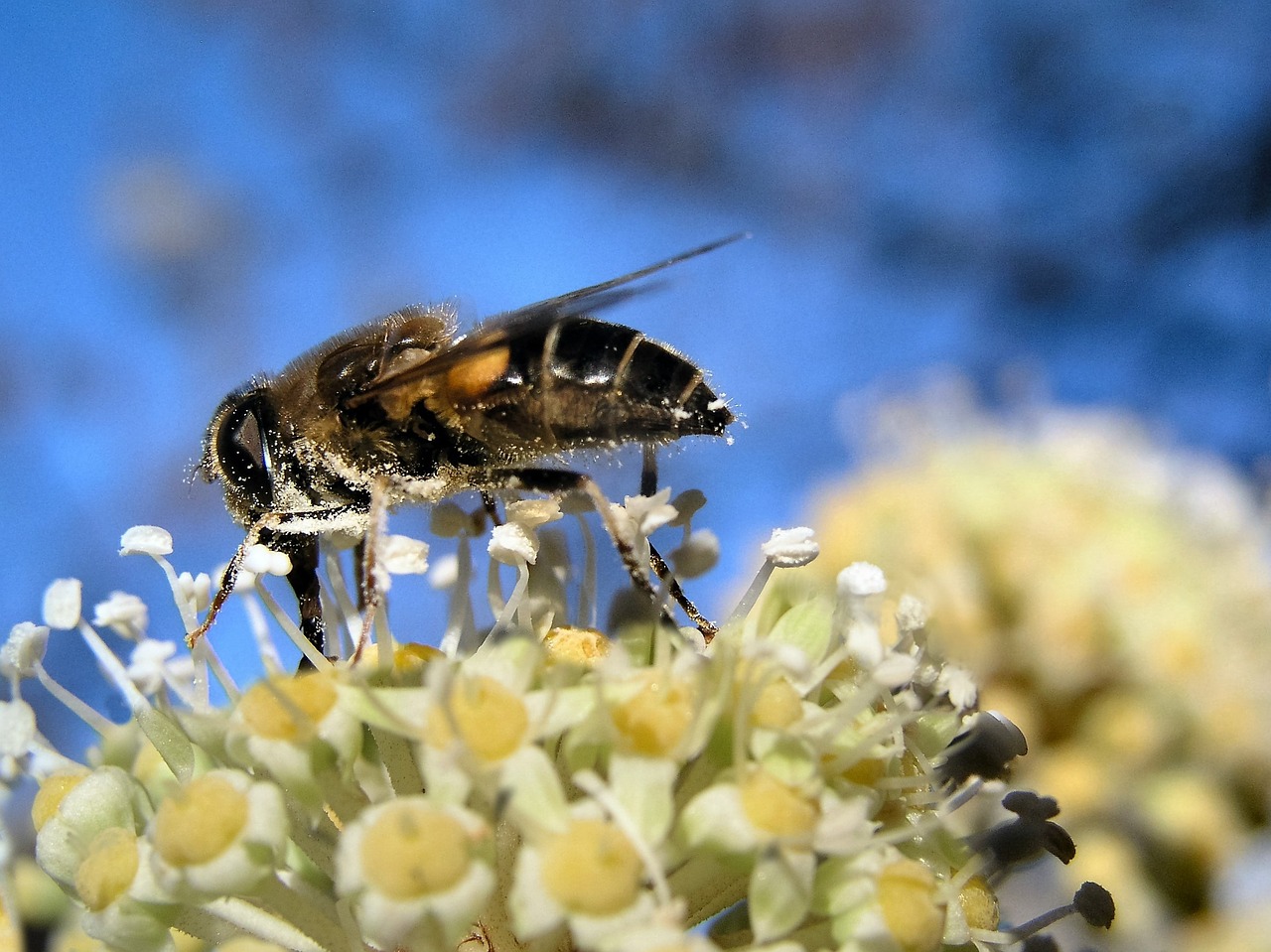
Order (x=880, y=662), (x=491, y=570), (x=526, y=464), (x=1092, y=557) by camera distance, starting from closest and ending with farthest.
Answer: (x=880, y=662), (x=491, y=570), (x=526, y=464), (x=1092, y=557)

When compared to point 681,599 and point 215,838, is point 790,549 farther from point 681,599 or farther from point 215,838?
point 215,838

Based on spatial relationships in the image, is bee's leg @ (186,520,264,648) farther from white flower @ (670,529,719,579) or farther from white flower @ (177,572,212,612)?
white flower @ (670,529,719,579)

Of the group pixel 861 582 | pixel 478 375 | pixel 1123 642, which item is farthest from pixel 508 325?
pixel 1123 642

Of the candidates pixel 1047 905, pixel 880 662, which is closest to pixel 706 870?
pixel 880 662

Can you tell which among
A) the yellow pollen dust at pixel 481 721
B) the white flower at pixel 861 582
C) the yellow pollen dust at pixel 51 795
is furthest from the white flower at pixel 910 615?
the yellow pollen dust at pixel 51 795

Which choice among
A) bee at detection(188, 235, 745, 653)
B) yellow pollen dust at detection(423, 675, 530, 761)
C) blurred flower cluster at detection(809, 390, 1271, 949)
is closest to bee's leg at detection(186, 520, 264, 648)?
bee at detection(188, 235, 745, 653)

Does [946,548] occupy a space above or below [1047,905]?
above

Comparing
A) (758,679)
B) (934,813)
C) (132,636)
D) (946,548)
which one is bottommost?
(946,548)

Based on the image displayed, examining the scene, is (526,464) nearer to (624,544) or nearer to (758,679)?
(624,544)

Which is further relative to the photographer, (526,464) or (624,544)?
(526,464)
